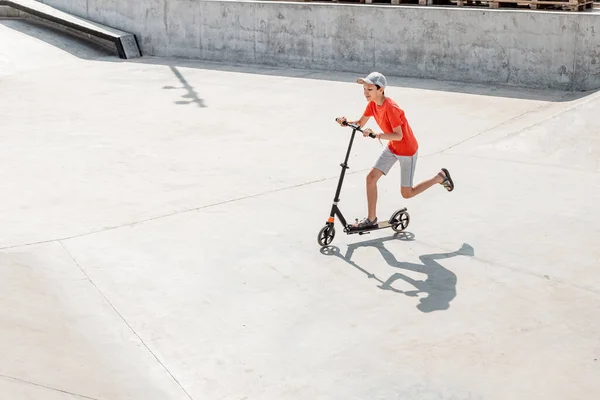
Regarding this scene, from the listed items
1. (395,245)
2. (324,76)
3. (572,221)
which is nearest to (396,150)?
(395,245)

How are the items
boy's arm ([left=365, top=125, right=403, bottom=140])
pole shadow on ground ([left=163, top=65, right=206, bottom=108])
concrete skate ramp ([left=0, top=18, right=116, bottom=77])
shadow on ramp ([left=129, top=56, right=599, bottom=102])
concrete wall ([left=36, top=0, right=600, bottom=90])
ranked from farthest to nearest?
concrete skate ramp ([left=0, top=18, right=116, bottom=77]), pole shadow on ground ([left=163, top=65, right=206, bottom=108]), concrete wall ([left=36, top=0, right=600, bottom=90]), shadow on ramp ([left=129, top=56, right=599, bottom=102]), boy's arm ([left=365, top=125, right=403, bottom=140])

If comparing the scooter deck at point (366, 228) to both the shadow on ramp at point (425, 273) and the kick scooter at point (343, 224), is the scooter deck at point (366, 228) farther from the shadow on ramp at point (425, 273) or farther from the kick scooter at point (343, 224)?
the shadow on ramp at point (425, 273)

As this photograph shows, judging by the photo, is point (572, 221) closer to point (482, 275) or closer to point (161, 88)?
point (482, 275)

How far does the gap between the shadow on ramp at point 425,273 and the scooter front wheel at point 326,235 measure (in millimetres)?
61

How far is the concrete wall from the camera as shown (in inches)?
578

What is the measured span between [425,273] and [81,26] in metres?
16.9

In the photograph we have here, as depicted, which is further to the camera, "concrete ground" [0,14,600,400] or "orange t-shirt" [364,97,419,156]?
"orange t-shirt" [364,97,419,156]

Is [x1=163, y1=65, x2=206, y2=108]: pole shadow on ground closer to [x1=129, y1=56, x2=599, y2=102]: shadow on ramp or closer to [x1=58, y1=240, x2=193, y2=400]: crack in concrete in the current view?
[x1=129, y1=56, x2=599, y2=102]: shadow on ramp

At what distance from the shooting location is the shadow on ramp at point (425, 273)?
7.02 metres

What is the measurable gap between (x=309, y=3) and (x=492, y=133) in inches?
279

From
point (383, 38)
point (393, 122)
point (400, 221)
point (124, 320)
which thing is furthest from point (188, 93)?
point (124, 320)

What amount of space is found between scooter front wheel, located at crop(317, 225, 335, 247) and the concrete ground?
10cm

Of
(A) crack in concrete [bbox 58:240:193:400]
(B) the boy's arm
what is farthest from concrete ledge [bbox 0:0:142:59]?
(B) the boy's arm

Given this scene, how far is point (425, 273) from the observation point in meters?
7.57
